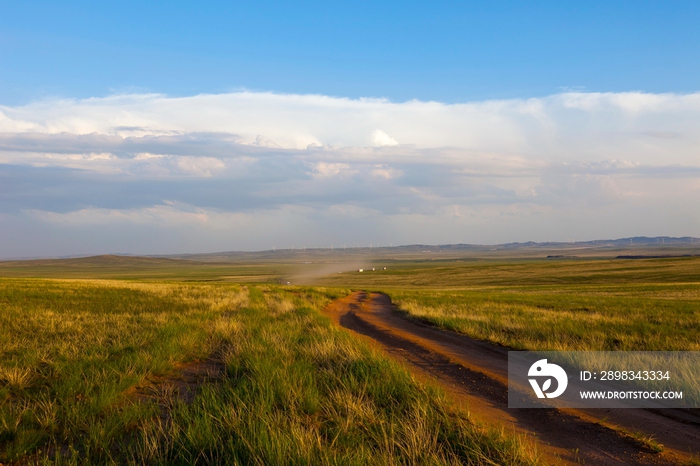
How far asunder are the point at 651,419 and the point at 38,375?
10.6m

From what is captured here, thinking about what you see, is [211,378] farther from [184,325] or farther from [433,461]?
[184,325]

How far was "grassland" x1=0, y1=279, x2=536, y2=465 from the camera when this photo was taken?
5.03m

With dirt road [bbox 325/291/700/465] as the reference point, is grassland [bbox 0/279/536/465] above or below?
above

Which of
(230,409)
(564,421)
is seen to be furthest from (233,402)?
(564,421)

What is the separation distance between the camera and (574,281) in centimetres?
7469

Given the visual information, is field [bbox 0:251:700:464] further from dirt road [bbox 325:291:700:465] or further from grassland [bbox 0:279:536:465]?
dirt road [bbox 325:291:700:465]

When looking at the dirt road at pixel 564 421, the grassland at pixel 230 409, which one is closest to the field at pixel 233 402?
the grassland at pixel 230 409

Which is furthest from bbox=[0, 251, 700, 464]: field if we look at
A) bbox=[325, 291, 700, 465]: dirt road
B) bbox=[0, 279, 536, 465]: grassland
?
bbox=[325, 291, 700, 465]: dirt road

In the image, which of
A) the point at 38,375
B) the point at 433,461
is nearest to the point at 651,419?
the point at 433,461

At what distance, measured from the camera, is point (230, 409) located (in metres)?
6.08

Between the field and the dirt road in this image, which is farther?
the dirt road

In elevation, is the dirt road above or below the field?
below

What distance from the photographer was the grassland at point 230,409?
5031mm

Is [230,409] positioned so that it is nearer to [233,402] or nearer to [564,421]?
[233,402]
